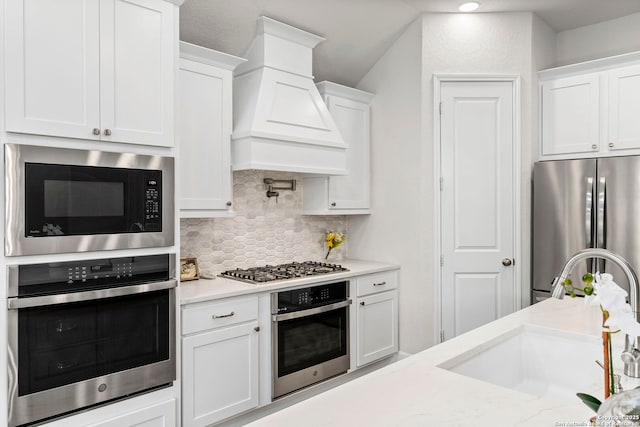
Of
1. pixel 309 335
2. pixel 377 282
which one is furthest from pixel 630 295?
pixel 377 282

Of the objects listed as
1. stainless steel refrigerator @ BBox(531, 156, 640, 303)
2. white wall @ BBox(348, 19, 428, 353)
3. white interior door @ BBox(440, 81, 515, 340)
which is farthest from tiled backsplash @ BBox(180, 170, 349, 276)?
stainless steel refrigerator @ BBox(531, 156, 640, 303)

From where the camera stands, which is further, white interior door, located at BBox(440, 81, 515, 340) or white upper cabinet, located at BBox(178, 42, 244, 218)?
white interior door, located at BBox(440, 81, 515, 340)

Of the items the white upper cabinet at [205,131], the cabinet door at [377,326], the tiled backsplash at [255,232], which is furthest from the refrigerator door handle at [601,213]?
the white upper cabinet at [205,131]

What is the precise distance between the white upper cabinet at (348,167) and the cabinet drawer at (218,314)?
1.23m

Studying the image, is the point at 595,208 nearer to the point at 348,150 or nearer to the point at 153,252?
the point at 348,150

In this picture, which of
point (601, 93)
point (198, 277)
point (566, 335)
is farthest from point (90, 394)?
point (601, 93)

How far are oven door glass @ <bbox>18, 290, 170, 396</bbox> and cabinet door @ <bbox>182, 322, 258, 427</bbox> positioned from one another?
217 mm

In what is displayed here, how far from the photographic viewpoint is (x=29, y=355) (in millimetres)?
1933

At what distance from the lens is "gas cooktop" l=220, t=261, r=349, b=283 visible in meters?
3.02

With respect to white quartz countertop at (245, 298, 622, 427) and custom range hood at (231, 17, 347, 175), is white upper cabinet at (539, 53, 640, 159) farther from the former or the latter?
white quartz countertop at (245, 298, 622, 427)

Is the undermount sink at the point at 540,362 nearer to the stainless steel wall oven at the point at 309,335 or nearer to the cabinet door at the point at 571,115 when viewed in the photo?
the stainless steel wall oven at the point at 309,335

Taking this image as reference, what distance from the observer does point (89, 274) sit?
208cm

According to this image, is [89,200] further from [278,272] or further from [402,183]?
[402,183]

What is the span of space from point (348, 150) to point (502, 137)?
3.96 feet
